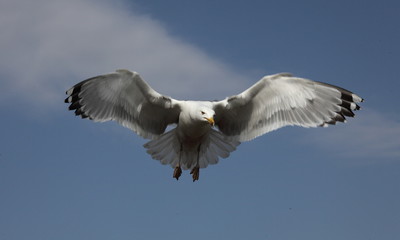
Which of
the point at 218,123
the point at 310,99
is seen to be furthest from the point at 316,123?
the point at 218,123

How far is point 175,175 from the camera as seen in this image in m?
9.36

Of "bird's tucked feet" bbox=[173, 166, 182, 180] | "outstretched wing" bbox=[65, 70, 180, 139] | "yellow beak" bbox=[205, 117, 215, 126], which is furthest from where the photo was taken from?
"bird's tucked feet" bbox=[173, 166, 182, 180]

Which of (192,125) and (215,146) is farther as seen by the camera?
(215,146)

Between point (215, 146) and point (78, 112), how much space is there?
6.24 ft

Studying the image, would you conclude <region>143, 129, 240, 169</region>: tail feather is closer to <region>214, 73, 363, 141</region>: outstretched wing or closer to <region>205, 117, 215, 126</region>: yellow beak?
<region>214, 73, 363, 141</region>: outstretched wing

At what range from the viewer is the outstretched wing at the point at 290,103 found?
896 cm

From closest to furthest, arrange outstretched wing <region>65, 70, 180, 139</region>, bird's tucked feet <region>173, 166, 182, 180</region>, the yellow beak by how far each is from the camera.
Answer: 1. the yellow beak
2. outstretched wing <region>65, 70, 180, 139</region>
3. bird's tucked feet <region>173, 166, 182, 180</region>

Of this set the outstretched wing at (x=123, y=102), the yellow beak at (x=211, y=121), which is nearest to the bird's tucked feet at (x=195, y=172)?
the outstretched wing at (x=123, y=102)

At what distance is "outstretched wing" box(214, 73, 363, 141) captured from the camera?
29.4 feet

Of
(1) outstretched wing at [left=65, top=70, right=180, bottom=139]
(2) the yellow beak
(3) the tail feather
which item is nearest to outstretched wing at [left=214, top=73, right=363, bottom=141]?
(3) the tail feather

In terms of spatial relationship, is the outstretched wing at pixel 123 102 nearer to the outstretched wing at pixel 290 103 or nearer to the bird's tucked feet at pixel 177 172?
the bird's tucked feet at pixel 177 172

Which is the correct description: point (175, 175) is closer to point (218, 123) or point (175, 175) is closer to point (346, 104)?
point (218, 123)

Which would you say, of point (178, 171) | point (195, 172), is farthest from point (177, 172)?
point (195, 172)

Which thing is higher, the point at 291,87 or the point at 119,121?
the point at 291,87
